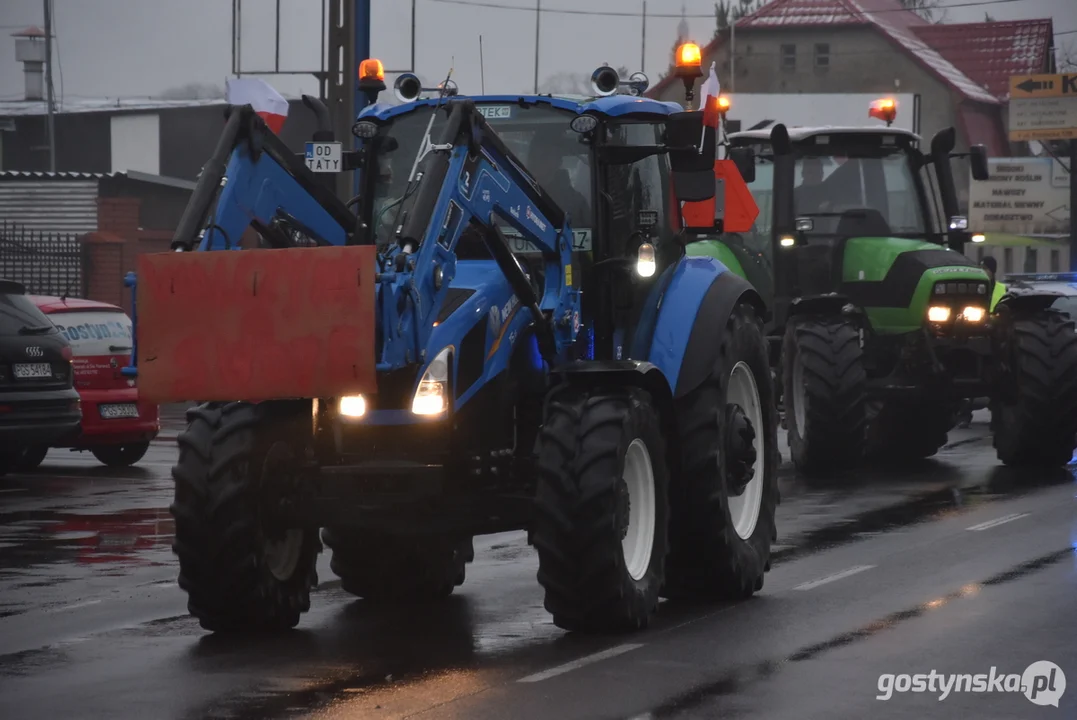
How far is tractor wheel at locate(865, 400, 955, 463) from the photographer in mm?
18922

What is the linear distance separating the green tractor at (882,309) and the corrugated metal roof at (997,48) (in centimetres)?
5941

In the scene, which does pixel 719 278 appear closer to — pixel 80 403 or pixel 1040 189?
pixel 80 403

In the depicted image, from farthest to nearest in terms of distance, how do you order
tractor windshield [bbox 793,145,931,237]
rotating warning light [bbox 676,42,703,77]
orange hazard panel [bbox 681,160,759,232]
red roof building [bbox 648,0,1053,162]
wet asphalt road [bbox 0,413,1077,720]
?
red roof building [bbox 648,0,1053,162], tractor windshield [bbox 793,145,931,237], orange hazard panel [bbox 681,160,759,232], rotating warning light [bbox 676,42,703,77], wet asphalt road [bbox 0,413,1077,720]

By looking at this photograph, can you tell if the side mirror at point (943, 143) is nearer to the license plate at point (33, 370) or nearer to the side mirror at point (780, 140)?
the side mirror at point (780, 140)

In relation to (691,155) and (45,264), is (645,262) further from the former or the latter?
(45,264)

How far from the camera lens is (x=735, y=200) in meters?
12.3

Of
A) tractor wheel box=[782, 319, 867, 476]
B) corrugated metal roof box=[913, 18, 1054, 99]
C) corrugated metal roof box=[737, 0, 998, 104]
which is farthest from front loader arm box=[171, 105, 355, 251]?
corrugated metal roof box=[913, 18, 1054, 99]

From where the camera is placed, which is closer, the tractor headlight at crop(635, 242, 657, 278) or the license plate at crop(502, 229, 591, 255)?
the license plate at crop(502, 229, 591, 255)

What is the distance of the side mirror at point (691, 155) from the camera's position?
10250 mm

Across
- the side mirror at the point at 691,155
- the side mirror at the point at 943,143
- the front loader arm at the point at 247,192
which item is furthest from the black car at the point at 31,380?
the side mirror at the point at 943,143

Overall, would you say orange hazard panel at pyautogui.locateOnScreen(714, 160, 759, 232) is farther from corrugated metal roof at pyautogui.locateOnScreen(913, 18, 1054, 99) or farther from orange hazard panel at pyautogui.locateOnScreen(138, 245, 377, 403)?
corrugated metal roof at pyautogui.locateOnScreen(913, 18, 1054, 99)

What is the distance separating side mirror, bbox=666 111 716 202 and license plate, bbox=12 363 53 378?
7.82m

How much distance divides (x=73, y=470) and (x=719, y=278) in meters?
9.99

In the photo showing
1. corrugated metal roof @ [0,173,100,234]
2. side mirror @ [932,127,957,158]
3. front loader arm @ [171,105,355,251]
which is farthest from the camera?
corrugated metal roof @ [0,173,100,234]
